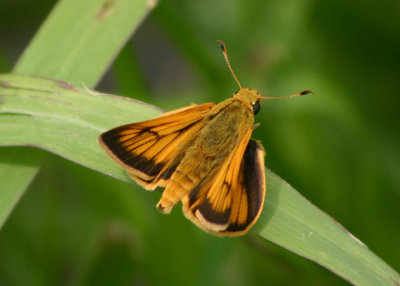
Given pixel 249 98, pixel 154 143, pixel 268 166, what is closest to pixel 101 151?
pixel 154 143

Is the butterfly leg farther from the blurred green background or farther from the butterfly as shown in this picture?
the blurred green background

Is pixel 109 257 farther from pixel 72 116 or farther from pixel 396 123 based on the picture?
pixel 396 123

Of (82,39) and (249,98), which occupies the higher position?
(249,98)

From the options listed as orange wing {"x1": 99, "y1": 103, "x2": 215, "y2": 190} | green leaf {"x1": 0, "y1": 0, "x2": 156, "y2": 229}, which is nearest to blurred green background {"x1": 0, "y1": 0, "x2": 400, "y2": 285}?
orange wing {"x1": 99, "y1": 103, "x2": 215, "y2": 190}

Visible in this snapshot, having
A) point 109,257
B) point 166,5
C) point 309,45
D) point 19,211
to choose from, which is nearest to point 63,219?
point 19,211

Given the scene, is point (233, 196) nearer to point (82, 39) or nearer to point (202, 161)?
point (202, 161)

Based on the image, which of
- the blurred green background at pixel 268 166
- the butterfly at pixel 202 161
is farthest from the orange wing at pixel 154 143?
the blurred green background at pixel 268 166

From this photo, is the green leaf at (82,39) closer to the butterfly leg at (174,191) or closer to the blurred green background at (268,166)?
the butterfly leg at (174,191)
